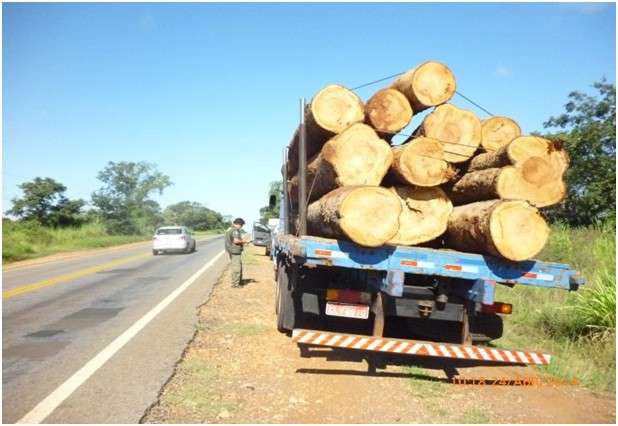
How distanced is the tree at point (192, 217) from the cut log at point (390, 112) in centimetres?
11029

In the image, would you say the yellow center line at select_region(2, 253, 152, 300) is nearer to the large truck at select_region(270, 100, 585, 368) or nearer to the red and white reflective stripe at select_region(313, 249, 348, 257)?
the large truck at select_region(270, 100, 585, 368)

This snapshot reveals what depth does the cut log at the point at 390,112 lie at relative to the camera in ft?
19.0

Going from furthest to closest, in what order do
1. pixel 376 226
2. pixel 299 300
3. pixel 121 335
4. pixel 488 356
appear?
1. pixel 121 335
2. pixel 299 300
3. pixel 488 356
4. pixel 376 226

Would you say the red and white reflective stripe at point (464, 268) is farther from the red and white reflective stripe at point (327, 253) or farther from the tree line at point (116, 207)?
the tree line at point (116, 207)

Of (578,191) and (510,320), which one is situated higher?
(578,191)

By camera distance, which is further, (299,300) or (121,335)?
(121,335)

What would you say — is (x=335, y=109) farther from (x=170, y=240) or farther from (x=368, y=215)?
(x=170, y=240)

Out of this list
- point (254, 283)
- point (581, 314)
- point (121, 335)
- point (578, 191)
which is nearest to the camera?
point (121, 335)

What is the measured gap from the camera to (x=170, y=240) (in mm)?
25500

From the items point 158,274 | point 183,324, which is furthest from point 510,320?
point 158,274

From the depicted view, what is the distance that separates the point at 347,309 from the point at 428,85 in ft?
9.17

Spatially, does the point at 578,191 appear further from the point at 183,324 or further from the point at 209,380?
the point at 209,380

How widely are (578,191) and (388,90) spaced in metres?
18.7

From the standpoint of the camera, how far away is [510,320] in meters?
8.30
